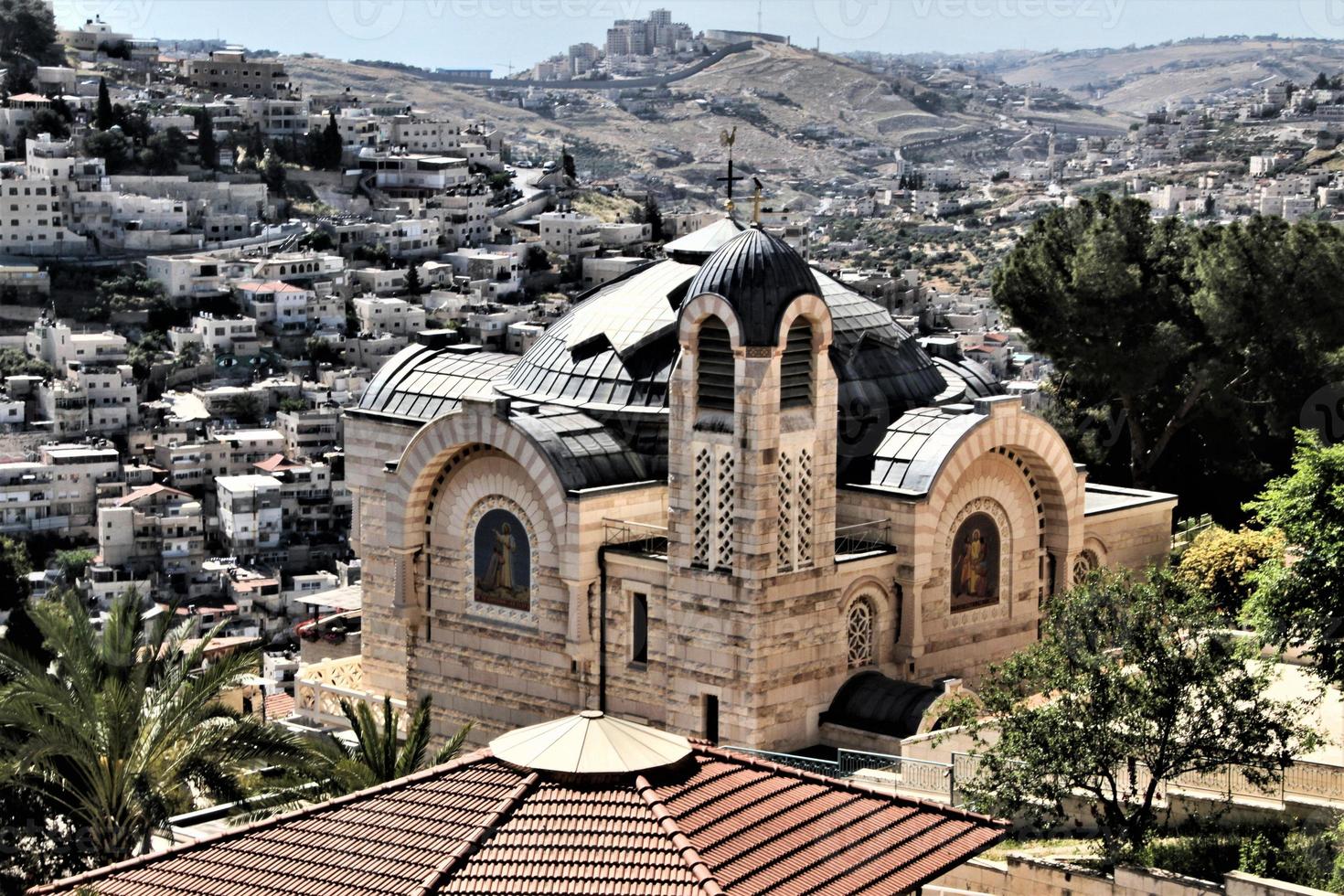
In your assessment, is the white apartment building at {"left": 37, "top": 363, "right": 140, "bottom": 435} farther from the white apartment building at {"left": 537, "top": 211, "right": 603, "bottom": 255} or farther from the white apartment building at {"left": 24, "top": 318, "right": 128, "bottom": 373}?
the white apartment building at {"left": 537, "top": 211, "right": 603, "bottom": 255}

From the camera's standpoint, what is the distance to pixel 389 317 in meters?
143

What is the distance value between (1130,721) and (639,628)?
8754mm

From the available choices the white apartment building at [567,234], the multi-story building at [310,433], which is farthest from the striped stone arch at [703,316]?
the white apartment building at [567,234]

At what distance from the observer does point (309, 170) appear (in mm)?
172875

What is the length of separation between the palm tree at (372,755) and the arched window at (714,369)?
5520mm

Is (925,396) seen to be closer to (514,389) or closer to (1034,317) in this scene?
(514,389)

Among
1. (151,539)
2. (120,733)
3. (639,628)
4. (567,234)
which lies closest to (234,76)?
(567,234)

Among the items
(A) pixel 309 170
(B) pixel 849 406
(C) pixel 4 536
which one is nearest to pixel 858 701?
(B) pixel 849 406

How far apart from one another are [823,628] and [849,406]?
3.54 m

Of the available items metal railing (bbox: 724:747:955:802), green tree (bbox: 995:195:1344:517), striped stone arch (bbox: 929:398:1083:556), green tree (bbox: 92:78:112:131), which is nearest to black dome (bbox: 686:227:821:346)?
striped stone arch (bbox: 929:398:1083:556)

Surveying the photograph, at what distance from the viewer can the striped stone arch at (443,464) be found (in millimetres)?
30141

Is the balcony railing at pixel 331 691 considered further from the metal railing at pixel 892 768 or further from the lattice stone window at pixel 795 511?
the metal railing at pixel 892 768

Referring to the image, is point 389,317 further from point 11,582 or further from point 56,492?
point 11,582

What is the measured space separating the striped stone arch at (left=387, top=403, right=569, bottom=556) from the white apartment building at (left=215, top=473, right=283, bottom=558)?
79.2 m
